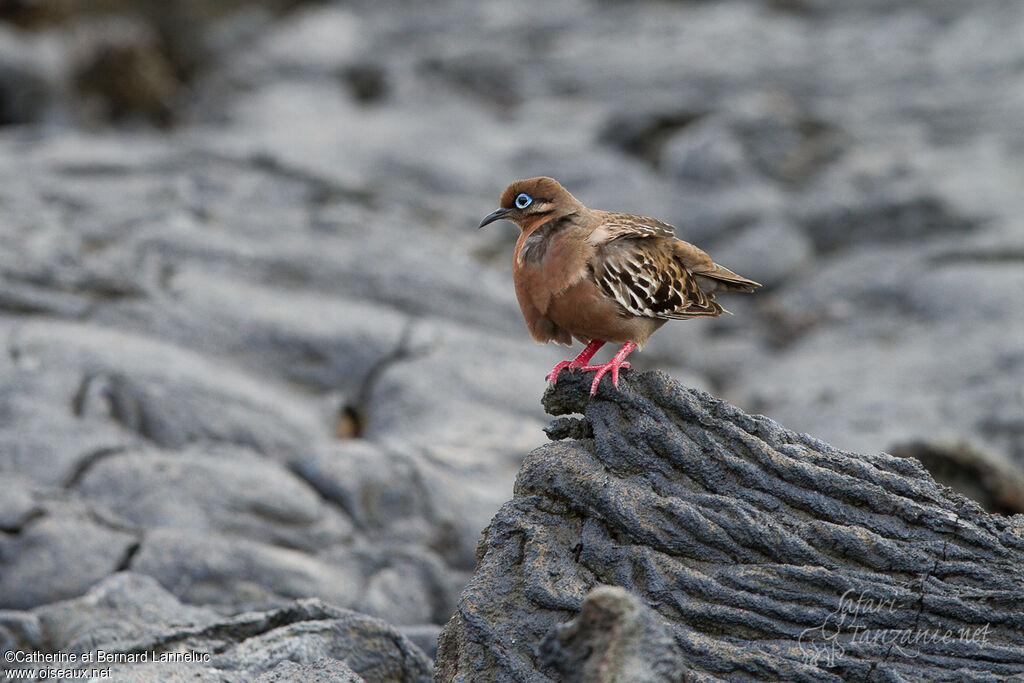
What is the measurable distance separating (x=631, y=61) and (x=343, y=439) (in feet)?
51.9

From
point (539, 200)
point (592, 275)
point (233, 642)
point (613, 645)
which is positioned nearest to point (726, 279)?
point (592, 275)

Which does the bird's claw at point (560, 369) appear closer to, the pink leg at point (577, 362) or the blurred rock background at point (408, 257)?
the pink leg at point (577, 362)

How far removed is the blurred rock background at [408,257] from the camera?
943 centimetres

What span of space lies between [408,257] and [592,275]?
773 cm

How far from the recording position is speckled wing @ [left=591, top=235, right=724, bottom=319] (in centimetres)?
656

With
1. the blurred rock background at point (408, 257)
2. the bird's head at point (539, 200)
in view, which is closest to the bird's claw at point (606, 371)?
the bird's head at point (539, 200)

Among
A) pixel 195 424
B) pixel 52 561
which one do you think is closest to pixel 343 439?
pixel 195 424

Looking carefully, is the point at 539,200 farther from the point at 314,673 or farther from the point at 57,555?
the point at 57,555

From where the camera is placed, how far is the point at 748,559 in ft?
17.9

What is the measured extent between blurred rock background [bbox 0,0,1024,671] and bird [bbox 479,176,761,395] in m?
2.63

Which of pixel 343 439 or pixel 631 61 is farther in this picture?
pixel 631 61

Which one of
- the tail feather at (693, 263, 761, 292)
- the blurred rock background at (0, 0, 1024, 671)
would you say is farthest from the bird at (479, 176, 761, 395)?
the blurred rock background at (0, 0, 1024, 671)

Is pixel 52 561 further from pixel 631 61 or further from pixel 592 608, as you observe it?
pixel 631 61

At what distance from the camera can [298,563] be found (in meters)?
8.88
